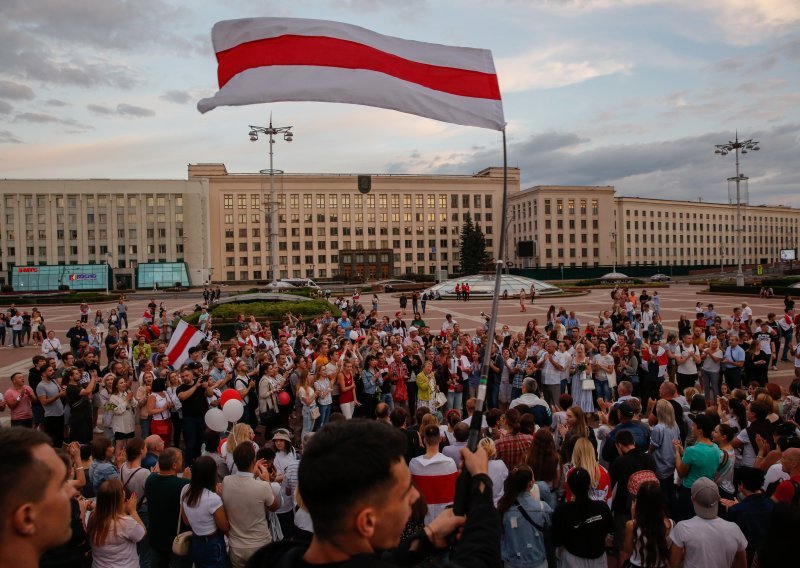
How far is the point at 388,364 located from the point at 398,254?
307 ft

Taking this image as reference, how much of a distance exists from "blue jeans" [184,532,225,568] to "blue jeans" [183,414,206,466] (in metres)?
4.51

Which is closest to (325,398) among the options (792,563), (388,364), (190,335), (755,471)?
(388,364)

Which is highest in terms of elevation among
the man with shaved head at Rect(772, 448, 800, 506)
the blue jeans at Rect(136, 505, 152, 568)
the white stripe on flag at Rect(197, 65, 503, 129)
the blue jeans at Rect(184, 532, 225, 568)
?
the white stripe on flag at Rect(197, 65, 503, 129)

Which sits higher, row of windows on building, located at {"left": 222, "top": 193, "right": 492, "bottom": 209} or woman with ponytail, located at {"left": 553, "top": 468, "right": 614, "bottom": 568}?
row of windows on building, located at {"left": 222, "top": 193, "right": 492, "bottom": 209}

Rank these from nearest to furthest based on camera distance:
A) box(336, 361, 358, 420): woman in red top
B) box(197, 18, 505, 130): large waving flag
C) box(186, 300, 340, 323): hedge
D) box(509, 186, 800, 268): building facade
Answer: box(197, 18, 505, 130): large waving flag < box(336, 361, 358, 420): woman in red top < box(186, 300, 340, 323): hedge < box(509, 186, 800, 268): building facade

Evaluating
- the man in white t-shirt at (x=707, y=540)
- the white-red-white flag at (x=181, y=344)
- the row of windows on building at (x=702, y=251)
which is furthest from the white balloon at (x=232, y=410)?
the row of windows on building at (x=702, y=251)

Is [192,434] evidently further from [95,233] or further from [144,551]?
[95,233]

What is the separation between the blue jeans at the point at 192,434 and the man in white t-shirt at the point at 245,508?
459cm

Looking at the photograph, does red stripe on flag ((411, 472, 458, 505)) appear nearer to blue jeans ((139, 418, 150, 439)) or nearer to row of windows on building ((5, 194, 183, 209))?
blue jeans ((139, 418, 150, 439))

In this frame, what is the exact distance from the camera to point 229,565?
4680 millimetres

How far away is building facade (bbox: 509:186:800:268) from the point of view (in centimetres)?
10456

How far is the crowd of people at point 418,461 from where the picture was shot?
186 centimetres

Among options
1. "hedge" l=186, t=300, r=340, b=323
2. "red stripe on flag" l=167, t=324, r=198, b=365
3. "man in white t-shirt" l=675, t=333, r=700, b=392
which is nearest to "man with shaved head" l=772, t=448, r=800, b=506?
"man in white t-shirt" l=675, t=333, r=700, b=392

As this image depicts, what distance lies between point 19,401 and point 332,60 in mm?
7952
